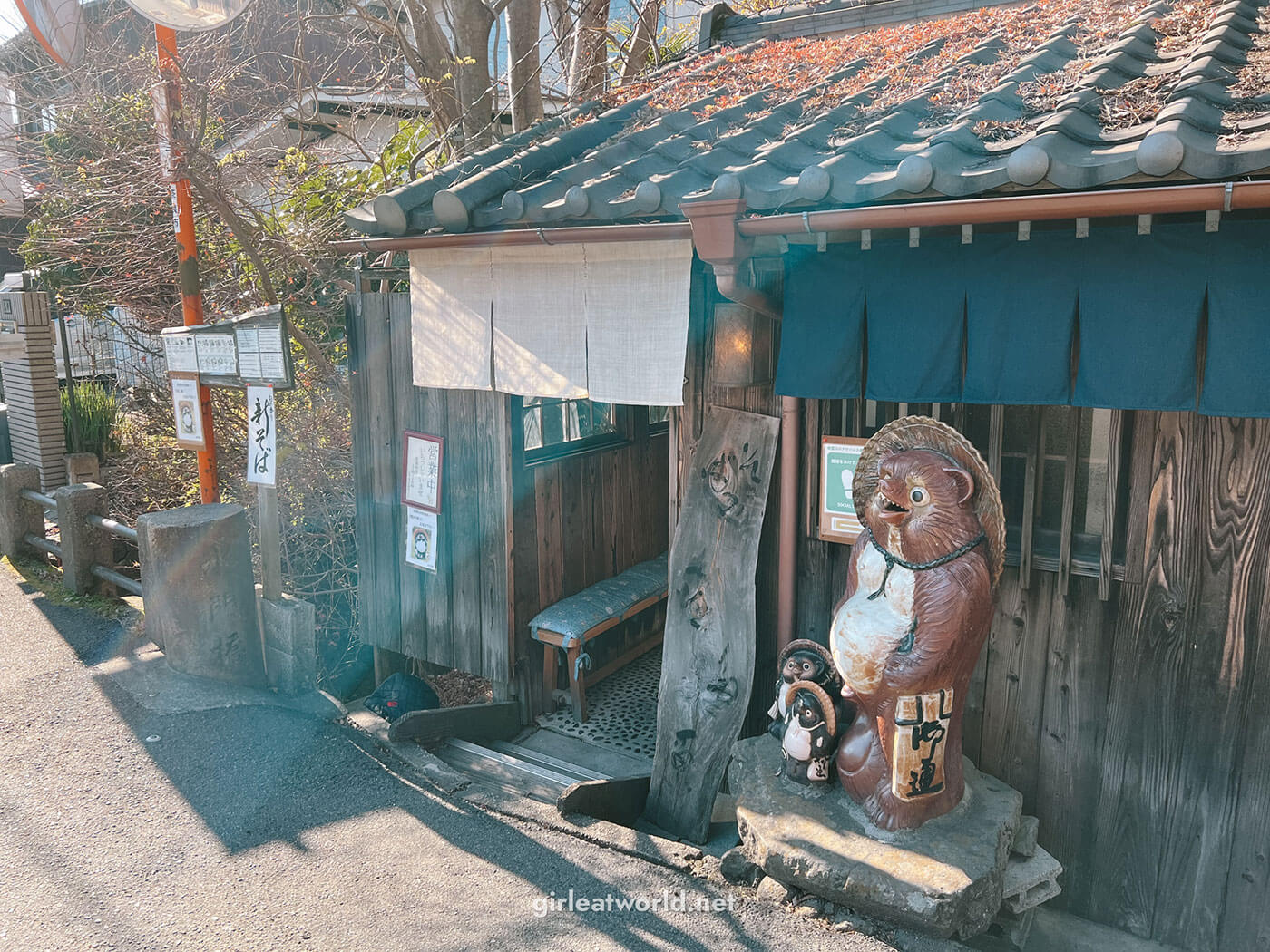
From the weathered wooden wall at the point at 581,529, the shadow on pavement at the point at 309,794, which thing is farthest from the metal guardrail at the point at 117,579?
the weathered wooden wall at the point at 581,529

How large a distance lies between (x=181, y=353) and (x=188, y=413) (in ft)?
1.78

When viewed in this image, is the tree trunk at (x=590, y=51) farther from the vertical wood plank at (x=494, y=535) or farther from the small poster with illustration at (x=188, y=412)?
the small poster with illustration at (x=188, y=412)

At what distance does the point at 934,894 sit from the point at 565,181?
471cm

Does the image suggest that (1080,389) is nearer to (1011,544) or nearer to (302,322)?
(1011,544)

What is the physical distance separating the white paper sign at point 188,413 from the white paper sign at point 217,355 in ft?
0.90

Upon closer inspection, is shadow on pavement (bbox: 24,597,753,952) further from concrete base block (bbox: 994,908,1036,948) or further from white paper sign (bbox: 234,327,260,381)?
white paper sign (bbox: 234,327,260,381)

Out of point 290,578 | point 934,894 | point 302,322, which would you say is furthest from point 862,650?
point 302,322

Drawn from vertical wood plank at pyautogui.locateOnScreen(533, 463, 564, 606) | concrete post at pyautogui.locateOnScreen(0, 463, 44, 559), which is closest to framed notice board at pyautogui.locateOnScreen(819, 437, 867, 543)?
vertical wood plank at pyautogui.locateOnScreen(533, 463, 564, 606)

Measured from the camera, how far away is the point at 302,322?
1069 cm

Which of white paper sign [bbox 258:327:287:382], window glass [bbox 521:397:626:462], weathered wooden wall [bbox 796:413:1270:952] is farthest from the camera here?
window glass [bbox 521:397:626:462]

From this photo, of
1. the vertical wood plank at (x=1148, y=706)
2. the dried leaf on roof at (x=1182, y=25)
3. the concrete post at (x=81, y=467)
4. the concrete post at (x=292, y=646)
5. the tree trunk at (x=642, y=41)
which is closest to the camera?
the vertical wood plank at (x=1148, y=706)

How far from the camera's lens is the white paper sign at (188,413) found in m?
7.56

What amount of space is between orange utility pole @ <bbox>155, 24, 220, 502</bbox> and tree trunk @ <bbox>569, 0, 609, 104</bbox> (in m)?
4.79

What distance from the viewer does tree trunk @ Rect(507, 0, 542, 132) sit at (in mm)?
10305
